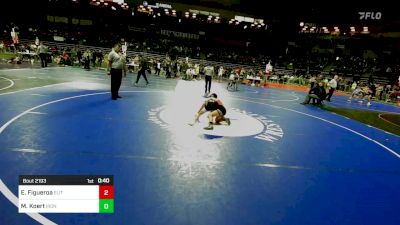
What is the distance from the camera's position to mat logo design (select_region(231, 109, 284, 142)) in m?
8.21

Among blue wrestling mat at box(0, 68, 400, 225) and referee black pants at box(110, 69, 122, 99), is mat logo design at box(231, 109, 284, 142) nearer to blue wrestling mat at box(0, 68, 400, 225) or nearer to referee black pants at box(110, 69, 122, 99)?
blue wrestling mat at box(0, 68, 400, 225)

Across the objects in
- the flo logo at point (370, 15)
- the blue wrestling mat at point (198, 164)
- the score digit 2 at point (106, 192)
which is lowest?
the blue wrestling mat at point (198, 164)

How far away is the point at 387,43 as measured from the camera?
3769 cm

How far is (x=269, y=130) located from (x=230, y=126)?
1.15m

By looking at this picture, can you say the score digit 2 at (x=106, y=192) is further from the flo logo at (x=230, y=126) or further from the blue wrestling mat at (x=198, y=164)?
the flo logo at (x=230, y=126)

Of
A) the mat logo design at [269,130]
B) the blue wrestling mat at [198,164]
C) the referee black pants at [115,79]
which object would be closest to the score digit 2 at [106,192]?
the blue wrestling mat at [198,164]

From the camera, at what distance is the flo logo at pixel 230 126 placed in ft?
27.1
